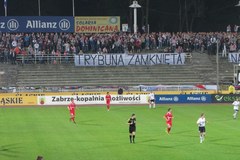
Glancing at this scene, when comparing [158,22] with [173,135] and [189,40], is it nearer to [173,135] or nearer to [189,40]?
[189,40]

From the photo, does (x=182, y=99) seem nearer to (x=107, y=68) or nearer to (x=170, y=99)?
(x=170, y=99)

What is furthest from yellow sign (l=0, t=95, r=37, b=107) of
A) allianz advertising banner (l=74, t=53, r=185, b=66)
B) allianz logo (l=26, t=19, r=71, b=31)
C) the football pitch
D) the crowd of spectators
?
allianz logo (l=26, t=19, r=71, b=31)

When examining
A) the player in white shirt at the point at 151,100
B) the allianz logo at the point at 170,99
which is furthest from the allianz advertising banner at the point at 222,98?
the player in white shirt at the point at 151,100

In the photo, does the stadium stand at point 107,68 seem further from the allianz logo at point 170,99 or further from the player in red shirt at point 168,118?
the player in red shirt at point 168,118

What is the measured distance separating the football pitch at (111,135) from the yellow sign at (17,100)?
3.01 meters

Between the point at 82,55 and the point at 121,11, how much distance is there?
20.6 m

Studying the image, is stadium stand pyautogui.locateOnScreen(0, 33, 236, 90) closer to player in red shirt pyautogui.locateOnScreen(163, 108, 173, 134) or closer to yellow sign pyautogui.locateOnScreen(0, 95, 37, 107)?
yellow sign pyautogui.locateOnScreen(0, 95, 37, 107)

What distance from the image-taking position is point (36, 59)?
203 ft

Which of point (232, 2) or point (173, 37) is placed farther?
point (232, 2)

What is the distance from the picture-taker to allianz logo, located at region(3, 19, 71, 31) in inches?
2527

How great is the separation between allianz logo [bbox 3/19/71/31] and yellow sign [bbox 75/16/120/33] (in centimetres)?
136

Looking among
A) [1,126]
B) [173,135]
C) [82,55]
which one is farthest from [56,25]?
[173,135]

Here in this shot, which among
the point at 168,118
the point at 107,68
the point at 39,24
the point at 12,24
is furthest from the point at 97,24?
the point at 168,118

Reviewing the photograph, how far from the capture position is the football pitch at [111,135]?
28656 mm
